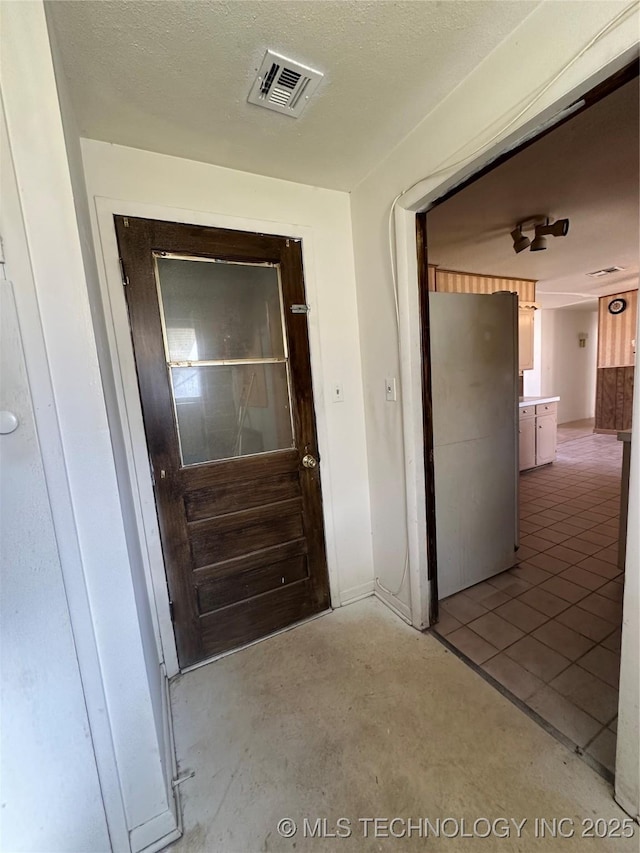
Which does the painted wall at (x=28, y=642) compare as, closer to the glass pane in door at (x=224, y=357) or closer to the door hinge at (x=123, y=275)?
the door hinge at (x=123, y=275)

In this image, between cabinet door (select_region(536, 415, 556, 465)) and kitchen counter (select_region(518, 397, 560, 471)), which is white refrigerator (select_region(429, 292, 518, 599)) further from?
cabinet door (select_region(536, 415, 556, 465))

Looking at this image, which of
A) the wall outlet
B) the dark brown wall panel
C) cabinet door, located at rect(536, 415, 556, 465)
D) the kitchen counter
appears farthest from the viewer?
the dark brown wall panel

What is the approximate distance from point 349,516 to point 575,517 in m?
2.36

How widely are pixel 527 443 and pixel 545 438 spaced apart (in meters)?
0.42

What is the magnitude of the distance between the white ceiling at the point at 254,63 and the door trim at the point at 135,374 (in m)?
0.26

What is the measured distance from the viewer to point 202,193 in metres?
1.65

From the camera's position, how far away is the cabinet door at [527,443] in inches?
169

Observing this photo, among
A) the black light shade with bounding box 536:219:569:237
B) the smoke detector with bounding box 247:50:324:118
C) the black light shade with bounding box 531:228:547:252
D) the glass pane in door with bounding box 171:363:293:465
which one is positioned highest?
the smoke detector with bounding box 247:50:324:118

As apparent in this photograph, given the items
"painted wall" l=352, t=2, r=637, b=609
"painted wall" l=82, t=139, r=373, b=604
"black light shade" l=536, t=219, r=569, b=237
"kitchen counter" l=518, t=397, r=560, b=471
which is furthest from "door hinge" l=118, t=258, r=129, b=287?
"kitchen counter" l=518, t=397, r=560, b=471

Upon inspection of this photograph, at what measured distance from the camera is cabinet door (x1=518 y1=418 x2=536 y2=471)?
4290 mm

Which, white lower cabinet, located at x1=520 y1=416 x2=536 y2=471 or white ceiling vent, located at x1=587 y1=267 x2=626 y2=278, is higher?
white ceiling vent, located at x1=587 y1=267 x2=626 y2=278

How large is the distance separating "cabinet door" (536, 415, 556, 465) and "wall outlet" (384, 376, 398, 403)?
342 centimetres

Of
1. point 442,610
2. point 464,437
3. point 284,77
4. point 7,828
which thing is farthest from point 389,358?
point 7,828

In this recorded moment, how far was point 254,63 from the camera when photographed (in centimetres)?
117
